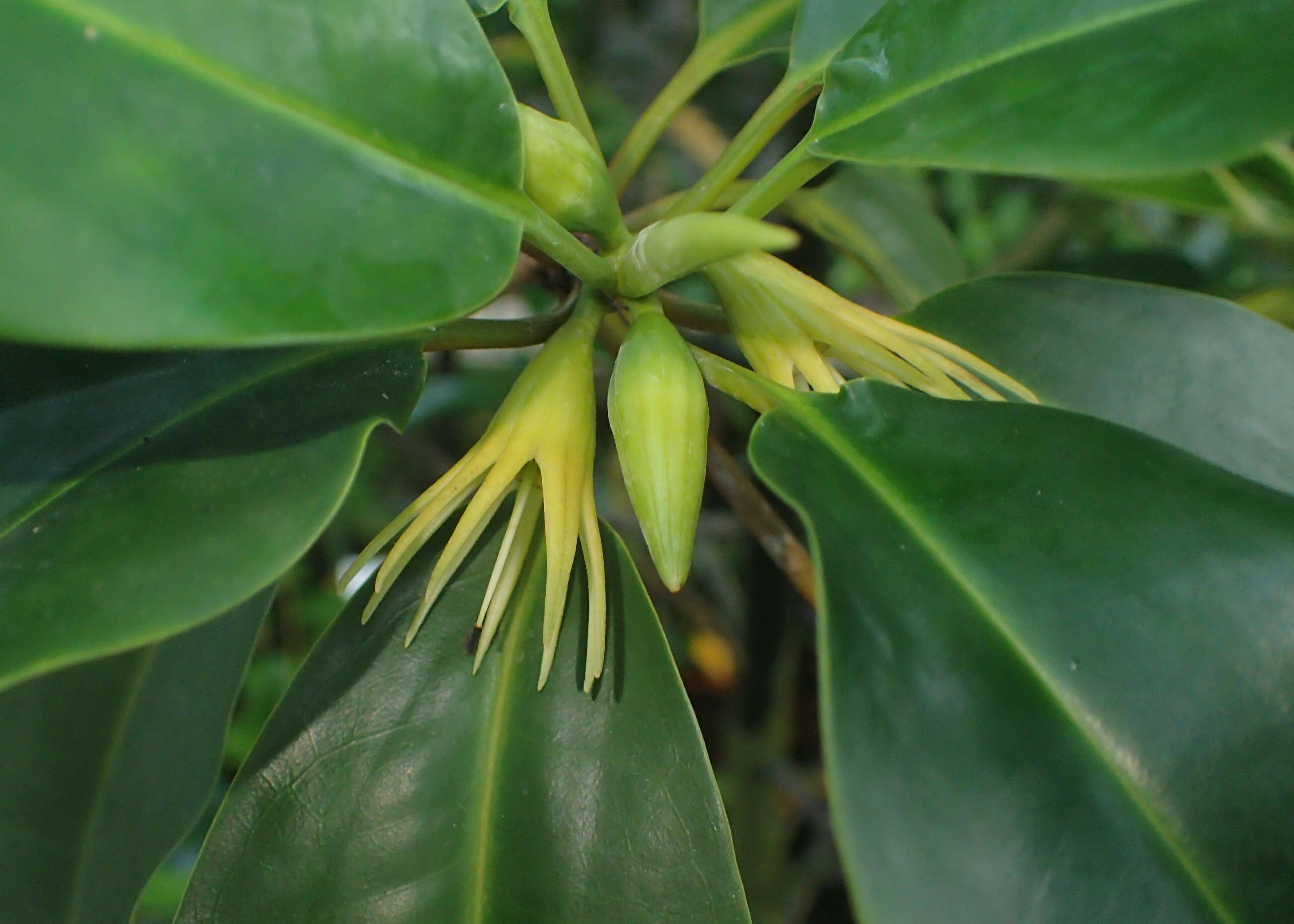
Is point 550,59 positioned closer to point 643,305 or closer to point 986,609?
point 643,305

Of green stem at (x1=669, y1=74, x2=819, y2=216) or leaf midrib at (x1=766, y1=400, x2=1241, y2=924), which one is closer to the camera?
leaf midrib at (x1=766, y1=400, x2=1241, y2=924)

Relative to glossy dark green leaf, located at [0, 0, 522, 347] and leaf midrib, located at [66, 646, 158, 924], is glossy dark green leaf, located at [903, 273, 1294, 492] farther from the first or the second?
leaf midrib, located at [66, 646, 158, 924]

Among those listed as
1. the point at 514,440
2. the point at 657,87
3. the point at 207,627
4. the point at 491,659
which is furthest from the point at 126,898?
the point at 657,87

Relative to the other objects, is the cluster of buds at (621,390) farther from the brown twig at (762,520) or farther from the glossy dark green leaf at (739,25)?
the glossy dark green leaf at (739,25)

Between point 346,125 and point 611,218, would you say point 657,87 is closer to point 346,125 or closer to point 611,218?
point 611,218

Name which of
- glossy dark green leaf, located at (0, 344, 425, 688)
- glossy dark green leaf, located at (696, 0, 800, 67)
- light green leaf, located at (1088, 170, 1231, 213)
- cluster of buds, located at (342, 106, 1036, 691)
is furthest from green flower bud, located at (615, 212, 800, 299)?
light green leaf, located at (1088, 170, 1231, 213)

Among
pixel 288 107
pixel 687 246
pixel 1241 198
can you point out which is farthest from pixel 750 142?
pixel 1241 198
